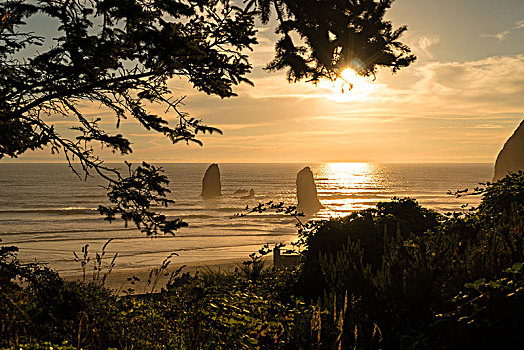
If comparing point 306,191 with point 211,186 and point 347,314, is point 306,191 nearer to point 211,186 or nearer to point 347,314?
point 211,186

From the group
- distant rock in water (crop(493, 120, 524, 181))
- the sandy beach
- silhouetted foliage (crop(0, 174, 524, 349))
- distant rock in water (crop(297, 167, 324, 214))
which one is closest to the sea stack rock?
distant rock in water (crop(297, 167, 324, 214))

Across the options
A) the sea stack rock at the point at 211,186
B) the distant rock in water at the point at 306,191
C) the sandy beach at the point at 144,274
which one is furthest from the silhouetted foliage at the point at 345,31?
the sea stack rock at the point at 211,186

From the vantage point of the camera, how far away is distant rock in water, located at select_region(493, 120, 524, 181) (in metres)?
63.2

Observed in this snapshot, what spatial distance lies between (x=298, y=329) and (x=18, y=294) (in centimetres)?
313

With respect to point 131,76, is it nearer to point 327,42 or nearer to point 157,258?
point 327,42

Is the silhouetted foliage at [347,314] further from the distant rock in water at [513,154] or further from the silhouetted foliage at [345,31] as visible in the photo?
the distant rock in water at [513,154]

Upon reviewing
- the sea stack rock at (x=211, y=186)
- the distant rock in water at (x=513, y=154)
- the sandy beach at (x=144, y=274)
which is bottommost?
the sandy beach at (x=144, y=274)

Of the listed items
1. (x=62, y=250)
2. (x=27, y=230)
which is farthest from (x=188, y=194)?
(x=62, y=250)

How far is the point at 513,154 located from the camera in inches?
2515

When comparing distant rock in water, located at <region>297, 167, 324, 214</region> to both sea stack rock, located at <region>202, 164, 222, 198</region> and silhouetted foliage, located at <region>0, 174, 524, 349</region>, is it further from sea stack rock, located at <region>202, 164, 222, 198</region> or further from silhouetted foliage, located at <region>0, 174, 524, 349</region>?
silhouetted foliage, located at <region>0, 174, 524, 349</region>

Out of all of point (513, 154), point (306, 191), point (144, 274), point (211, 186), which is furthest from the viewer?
point (211, 186)

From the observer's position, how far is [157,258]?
→ 26.1m

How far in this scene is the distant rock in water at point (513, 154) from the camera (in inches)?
2490

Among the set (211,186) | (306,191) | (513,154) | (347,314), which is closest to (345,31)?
(347,314)
